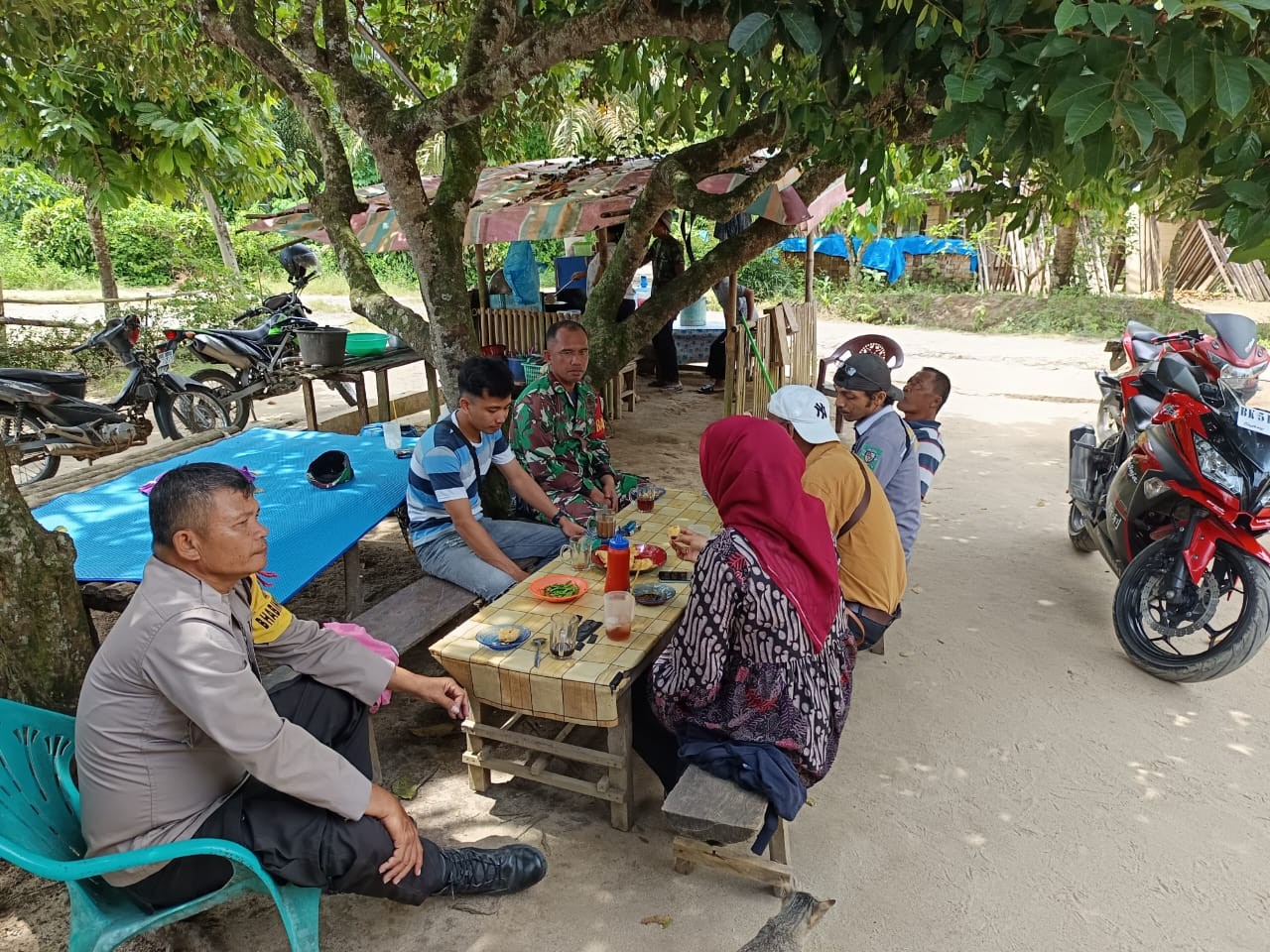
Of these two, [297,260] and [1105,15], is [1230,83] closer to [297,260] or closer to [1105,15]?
[1105,15]

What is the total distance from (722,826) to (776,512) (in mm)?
859

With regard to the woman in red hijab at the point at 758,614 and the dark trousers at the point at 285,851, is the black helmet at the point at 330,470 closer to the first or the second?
the dark trousers at the point at 285,851

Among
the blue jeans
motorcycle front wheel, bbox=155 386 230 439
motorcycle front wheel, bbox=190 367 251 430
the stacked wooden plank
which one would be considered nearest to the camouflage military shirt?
the blue jeans

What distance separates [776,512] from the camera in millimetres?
2322

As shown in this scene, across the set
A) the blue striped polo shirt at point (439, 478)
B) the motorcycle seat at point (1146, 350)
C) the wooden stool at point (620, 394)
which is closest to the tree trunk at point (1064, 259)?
the wooden stool at point (620, 394)

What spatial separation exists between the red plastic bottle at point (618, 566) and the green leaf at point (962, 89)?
1.71 meters

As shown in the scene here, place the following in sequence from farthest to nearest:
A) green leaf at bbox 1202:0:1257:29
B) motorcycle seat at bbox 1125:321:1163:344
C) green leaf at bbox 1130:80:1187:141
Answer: motorcycle seat at bbox 1125:321:1163:344
green leaf at bbox 1130:80:1187:141
green leaf at bbox 1202:0:1257:29

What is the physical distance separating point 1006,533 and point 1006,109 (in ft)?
13.0

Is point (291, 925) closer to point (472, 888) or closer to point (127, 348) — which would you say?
point (472, 888)

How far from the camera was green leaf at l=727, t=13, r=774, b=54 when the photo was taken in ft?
7.72

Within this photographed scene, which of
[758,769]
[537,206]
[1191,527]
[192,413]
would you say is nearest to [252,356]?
[192,413]

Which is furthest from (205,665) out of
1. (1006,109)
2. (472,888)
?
(1006,109)

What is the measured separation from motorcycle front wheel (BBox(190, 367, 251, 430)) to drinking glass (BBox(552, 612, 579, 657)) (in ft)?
20.8

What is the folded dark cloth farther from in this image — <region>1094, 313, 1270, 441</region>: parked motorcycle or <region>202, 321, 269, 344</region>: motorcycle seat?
<region>202, 321, 269, 344</region>: motorcycle seat
